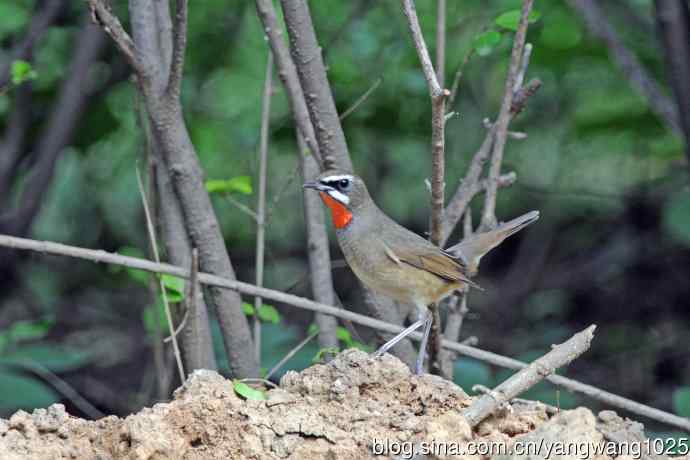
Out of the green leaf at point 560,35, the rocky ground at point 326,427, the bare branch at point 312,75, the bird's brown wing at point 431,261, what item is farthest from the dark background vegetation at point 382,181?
the rocky ground at point 326,427

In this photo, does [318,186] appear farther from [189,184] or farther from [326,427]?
[326,427]

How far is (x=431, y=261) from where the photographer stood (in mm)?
4867

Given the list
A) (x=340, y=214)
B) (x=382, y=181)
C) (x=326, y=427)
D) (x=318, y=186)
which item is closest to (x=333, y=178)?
(x=318, y=186)

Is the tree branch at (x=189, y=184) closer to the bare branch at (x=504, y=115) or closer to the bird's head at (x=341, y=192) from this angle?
the bird's head at (x=341, y=192)

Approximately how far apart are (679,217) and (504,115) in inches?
116

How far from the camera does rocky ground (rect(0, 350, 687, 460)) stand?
3100mm

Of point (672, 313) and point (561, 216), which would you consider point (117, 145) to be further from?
point (672, 313)

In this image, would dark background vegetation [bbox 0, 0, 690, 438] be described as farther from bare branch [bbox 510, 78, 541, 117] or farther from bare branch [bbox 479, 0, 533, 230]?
bare branch [bbox 510, 78, 541, 117]

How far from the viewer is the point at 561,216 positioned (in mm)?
8734

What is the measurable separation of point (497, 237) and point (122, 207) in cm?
406

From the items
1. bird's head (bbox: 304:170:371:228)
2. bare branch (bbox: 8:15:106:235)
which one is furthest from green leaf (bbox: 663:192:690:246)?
bare branch (bbox: 8:15:106:235)

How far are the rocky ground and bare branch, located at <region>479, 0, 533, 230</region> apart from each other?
164 centimetres

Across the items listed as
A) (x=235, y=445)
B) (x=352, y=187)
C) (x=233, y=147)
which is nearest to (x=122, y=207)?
(x=233, y=147)

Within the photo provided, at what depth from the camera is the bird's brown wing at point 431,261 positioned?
4.87 meters
